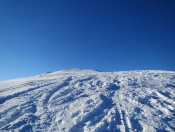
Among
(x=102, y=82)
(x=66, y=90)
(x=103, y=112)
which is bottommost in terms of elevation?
(x=103, y=112)

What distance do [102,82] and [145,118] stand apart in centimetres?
1666

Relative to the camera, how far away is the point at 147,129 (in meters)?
29.2

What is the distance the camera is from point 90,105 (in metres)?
35.5

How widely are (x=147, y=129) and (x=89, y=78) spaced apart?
23.4 meters

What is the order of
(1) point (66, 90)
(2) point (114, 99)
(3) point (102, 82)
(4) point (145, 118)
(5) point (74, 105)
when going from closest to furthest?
1. (4) point (145, 118)
2. (5) point (74, 105)
3. (2) point (114, 99)
4. (1) point (66, 90)
5. (3) point (102, 82)

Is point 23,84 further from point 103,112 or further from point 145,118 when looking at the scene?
point 145,118

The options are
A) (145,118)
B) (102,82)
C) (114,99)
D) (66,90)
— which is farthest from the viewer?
(102,82)

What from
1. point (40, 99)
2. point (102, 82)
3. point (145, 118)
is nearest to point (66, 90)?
point (40, 99)

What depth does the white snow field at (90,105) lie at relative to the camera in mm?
30469

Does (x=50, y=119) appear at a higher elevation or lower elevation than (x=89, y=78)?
lower

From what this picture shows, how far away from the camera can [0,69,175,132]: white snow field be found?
3047cm

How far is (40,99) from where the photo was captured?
3938 centimetres

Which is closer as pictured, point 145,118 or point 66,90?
point 145,118

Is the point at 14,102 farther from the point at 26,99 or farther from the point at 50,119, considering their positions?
the point at 50,119
